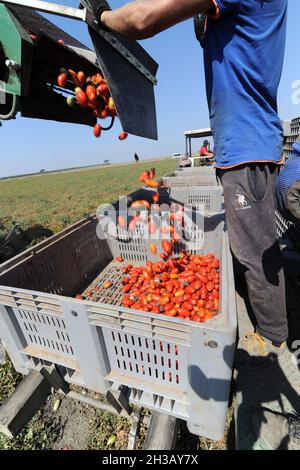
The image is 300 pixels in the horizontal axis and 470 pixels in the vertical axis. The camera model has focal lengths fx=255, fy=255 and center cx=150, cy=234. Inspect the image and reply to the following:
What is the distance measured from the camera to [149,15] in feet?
4.25

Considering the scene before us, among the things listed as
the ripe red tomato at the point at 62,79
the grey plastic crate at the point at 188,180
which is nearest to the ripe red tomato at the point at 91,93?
the ripe red tomato at the point at 62,79

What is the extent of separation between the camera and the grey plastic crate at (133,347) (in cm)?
118

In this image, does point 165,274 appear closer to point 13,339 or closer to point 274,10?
point 13,339

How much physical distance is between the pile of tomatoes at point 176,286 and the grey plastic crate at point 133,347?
2.39 ft

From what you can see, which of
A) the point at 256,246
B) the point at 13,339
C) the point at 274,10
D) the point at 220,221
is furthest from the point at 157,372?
the point at 274,10

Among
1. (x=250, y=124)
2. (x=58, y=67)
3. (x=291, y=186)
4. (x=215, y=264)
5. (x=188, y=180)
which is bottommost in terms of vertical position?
(x=215, y=264)

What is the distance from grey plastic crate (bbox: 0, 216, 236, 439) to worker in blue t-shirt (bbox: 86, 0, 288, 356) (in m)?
0.31

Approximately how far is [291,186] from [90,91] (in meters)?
1.73

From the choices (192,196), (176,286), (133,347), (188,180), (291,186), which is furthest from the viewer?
(188,180)

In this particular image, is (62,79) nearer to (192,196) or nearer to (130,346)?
(130,346)

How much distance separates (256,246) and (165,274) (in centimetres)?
124

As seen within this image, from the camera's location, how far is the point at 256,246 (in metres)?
1.94

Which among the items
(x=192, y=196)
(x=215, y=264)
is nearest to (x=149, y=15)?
(x=215, y=264)

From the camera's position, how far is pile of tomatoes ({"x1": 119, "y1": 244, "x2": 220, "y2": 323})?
239 centimetres
